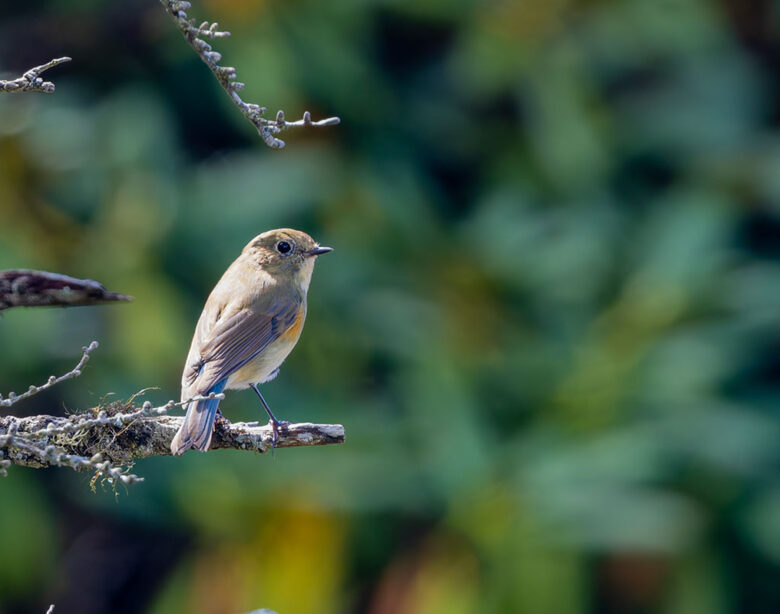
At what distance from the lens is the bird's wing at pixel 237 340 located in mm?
3752

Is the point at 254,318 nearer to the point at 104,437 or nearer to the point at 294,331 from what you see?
the point at 294,331

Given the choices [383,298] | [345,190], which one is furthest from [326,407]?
[345,190]

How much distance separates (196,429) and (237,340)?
3.77 ft

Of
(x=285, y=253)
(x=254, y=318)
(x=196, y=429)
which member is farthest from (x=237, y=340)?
(x=196, y=429)

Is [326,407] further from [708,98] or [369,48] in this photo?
[708,98]

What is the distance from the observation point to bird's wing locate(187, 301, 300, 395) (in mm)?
3752

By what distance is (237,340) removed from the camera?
3.90 m

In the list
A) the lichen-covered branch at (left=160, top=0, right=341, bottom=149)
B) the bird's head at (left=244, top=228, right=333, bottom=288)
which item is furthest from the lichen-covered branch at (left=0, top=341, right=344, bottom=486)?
the bird's head at (left=244, top=228, right=333, bottom=288)

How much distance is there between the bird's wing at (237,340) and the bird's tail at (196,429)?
0.69 m

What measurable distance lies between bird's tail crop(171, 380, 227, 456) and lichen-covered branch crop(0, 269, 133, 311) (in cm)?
82

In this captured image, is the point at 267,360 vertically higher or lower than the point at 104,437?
lower

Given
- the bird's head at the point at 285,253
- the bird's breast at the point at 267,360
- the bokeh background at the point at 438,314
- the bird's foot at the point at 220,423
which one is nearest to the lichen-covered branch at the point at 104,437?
the bird's foot at the point at 220,423

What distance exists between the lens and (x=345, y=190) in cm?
955

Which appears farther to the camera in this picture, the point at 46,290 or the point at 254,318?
the point at 254,318
